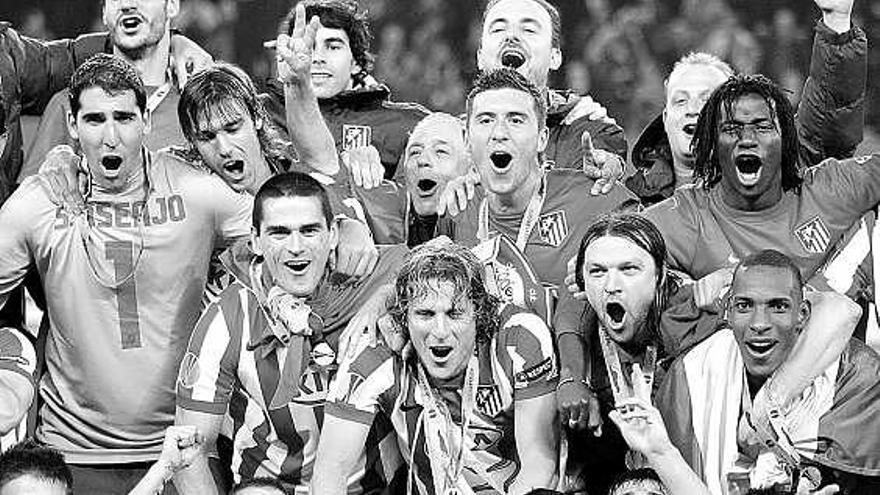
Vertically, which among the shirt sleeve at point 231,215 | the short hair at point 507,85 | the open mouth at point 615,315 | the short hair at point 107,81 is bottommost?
the open mouth at point 615,315

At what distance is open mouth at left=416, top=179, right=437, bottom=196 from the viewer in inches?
210

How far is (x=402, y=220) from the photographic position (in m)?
5.44

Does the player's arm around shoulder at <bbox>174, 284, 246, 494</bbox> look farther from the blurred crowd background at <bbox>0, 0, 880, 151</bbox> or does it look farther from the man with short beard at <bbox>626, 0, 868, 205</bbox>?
the blurred crowd background at <bbox>0, 0, 880, 151</bbox>

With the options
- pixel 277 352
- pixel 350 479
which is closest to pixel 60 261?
pixel 277 352

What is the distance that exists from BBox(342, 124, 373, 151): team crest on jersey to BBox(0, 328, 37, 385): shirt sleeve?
1.33m

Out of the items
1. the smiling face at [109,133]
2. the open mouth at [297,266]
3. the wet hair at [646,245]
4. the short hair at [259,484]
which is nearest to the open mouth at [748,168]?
the wet hair at [646,245]

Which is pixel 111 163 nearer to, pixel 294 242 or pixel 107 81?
pixel 107 81

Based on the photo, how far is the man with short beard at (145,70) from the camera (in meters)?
5.54

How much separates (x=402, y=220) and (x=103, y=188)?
0.88 meters

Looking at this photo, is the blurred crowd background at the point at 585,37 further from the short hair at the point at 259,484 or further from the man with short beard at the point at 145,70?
the short hair at the point at 259,484

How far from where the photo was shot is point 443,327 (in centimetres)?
460

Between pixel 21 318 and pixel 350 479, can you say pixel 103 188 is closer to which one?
pixel 21 318

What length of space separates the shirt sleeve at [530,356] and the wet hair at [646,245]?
160mm

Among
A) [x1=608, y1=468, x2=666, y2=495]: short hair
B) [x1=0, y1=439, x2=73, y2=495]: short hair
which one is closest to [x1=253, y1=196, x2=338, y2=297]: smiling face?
[x1=0, y1=439, x2=73, y2=495]: short hair
